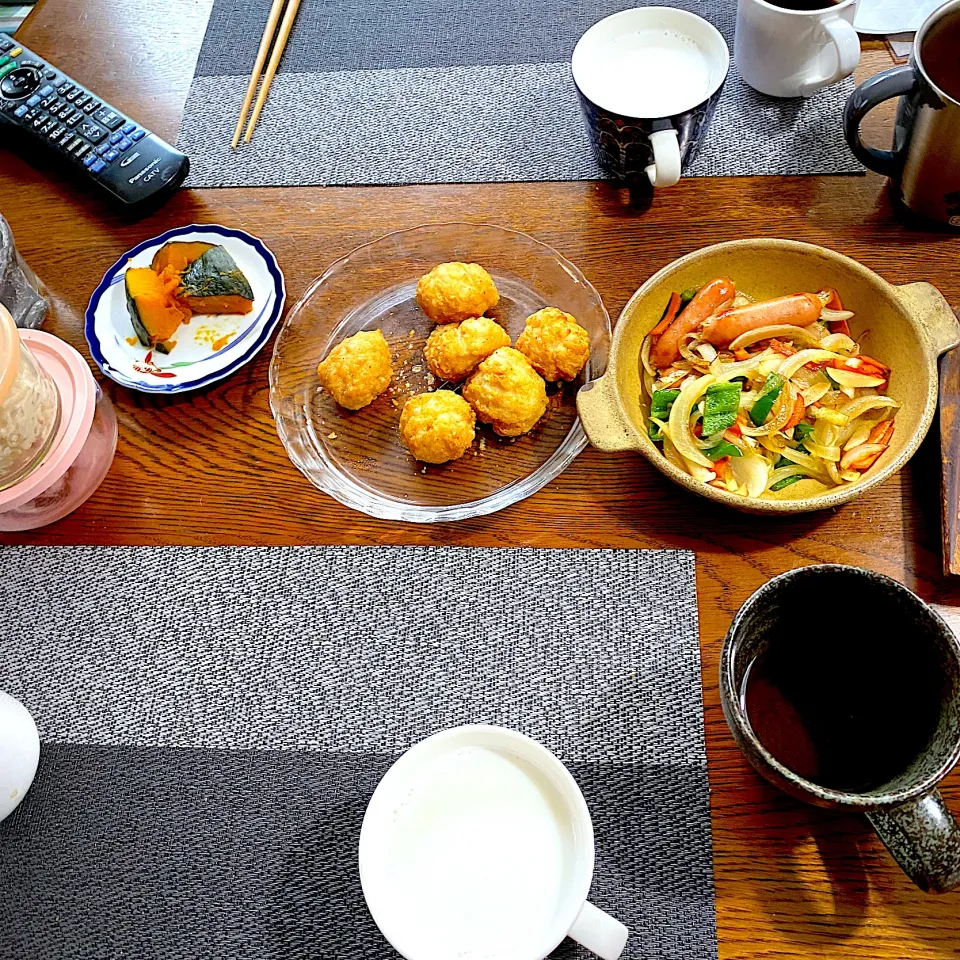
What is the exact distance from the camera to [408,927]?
0.79 metres

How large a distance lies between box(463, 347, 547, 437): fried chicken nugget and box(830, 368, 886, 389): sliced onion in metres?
0.34

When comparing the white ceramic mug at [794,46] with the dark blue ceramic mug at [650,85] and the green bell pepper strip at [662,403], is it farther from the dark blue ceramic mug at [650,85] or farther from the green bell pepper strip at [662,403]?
the green bell pepper strip at [662,403]

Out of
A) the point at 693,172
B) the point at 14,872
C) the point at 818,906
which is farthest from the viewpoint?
the point at 693,172

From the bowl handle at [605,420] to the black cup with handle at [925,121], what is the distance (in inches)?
20.2

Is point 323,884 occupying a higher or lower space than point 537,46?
lower

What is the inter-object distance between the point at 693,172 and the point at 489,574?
2.20 ft

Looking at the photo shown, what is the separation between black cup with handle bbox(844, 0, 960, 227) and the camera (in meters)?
1.07

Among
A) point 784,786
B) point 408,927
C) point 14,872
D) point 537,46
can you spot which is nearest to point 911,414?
point 784,786

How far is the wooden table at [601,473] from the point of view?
0.86 meters

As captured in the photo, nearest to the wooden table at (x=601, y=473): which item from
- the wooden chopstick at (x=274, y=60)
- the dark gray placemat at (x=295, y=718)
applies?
the dark gray placemat at (x=295, y=718)

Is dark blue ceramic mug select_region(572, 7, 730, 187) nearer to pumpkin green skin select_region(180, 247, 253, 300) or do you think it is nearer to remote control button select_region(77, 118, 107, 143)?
pumpkin green skin select_region(180, 247, 253, 300)

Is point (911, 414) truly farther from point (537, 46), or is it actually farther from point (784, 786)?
point (537, 46)

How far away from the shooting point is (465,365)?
3.72 ft

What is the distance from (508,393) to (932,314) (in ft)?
1.59
